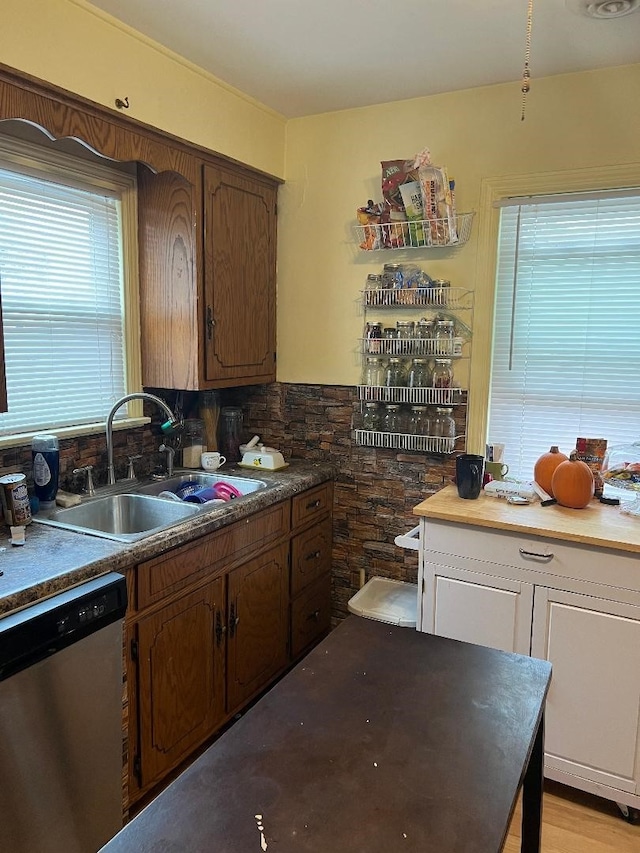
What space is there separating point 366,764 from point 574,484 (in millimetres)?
1513

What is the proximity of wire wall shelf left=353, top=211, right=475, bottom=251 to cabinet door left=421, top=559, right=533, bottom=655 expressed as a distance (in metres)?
1.31

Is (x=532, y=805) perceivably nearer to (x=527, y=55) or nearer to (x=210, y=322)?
(x=210, y=322)

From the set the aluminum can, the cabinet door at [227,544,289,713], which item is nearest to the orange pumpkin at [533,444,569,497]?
the cabinet door at [227,544,289,713]

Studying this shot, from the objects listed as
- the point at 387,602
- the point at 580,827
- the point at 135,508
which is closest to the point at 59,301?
the point at 135,508

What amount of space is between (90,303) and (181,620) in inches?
51.0

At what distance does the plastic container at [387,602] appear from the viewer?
251 cm

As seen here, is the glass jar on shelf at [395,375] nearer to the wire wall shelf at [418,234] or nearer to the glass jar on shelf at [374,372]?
the glass jar on shelf at [374,372]

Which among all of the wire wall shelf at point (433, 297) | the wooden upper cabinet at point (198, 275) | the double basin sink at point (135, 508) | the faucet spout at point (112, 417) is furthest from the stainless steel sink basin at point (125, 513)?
the wire wall shelf at point (433, 297)

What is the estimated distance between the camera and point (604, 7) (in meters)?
1.81

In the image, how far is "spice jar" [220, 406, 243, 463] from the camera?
9.89 feet

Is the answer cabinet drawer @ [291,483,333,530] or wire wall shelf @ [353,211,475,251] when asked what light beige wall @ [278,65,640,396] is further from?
cabinet drawer @ [291,483,333,530]

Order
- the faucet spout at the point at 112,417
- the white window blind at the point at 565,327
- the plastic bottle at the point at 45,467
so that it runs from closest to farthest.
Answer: the plastic bottle at the point at 45,467 < the faucet spout at the point at 112,417 < the white window blind at the point at 565,327

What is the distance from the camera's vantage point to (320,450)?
9.84 feet

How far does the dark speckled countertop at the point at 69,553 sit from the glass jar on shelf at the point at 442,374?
0.94 m
